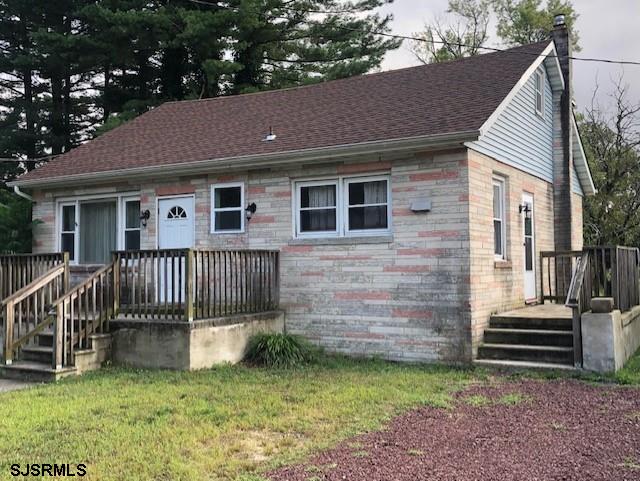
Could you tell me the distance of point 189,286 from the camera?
891 cm

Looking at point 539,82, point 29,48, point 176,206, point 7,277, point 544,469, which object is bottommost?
point 544,469

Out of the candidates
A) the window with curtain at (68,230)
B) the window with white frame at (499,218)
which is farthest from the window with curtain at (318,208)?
the window with curtain at (68,230)

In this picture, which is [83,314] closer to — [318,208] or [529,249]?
[318,208]

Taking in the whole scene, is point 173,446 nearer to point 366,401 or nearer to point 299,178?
point 366,401

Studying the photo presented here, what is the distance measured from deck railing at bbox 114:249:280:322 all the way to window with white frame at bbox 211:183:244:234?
1.29 metres

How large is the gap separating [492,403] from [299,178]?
5343 mm

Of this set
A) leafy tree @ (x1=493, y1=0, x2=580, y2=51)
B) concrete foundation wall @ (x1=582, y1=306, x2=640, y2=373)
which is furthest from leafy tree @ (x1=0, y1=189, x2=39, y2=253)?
leafy tree @ (x1=493, y1=0, x2=580, y2=51)

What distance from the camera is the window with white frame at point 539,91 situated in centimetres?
1284

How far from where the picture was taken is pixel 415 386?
7727 mm

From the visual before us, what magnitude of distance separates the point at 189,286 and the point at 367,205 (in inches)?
129

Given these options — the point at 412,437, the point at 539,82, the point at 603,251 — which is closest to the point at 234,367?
the point at 412,437

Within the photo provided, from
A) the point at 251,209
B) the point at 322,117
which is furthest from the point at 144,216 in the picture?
the point at 322,117

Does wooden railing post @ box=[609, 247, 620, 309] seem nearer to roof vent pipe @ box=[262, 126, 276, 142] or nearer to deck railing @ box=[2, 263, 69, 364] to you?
roof vent pipe @ box=[262, 126, 276, 142]

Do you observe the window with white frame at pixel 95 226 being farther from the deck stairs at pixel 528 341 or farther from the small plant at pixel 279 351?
the deck stairs at pixel 528 341
